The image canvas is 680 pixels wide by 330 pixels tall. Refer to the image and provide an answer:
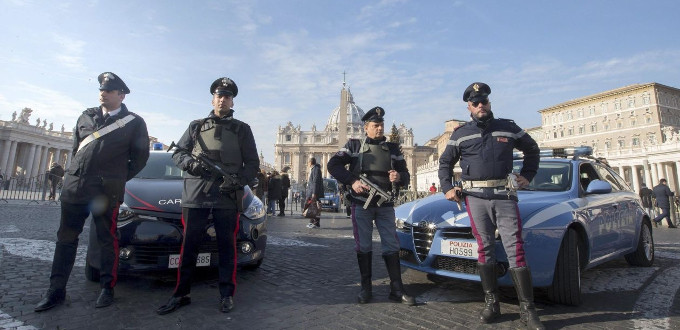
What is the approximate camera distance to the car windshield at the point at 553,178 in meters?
4.39

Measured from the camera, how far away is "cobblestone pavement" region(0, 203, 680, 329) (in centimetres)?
303

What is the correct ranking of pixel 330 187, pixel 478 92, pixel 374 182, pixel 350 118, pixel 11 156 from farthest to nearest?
pixel 350 118
pixel 11 156
pixel 330 187
pixel 374 182
pixel 478 92

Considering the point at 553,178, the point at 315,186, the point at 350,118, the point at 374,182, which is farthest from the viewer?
the point at 350,118

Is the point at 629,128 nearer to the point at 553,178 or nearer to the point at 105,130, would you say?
the point at 553,178

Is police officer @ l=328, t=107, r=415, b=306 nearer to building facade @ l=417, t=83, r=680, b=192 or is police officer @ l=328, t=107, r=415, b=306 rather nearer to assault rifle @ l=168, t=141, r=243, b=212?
assault rifle @ l=168, t=141, r=243, b=212

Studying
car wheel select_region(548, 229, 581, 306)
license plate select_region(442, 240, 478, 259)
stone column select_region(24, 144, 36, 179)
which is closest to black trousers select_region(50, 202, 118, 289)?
license plate select_region(442, 240, 478, 259)

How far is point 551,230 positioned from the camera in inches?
135

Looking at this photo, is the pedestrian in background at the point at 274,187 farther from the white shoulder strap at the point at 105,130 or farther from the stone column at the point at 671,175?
the stone column at the point at 671,175

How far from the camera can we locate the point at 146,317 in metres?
3.10

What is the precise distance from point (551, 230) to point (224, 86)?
10.9ft

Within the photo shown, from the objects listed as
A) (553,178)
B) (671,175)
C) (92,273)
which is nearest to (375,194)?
(553,178)

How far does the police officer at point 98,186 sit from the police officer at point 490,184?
10.1ft

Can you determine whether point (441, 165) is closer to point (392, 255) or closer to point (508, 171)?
point (508, 171)

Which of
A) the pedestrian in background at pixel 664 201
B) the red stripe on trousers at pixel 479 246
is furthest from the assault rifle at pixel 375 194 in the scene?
the pedestrian in background at pixel 664 201
